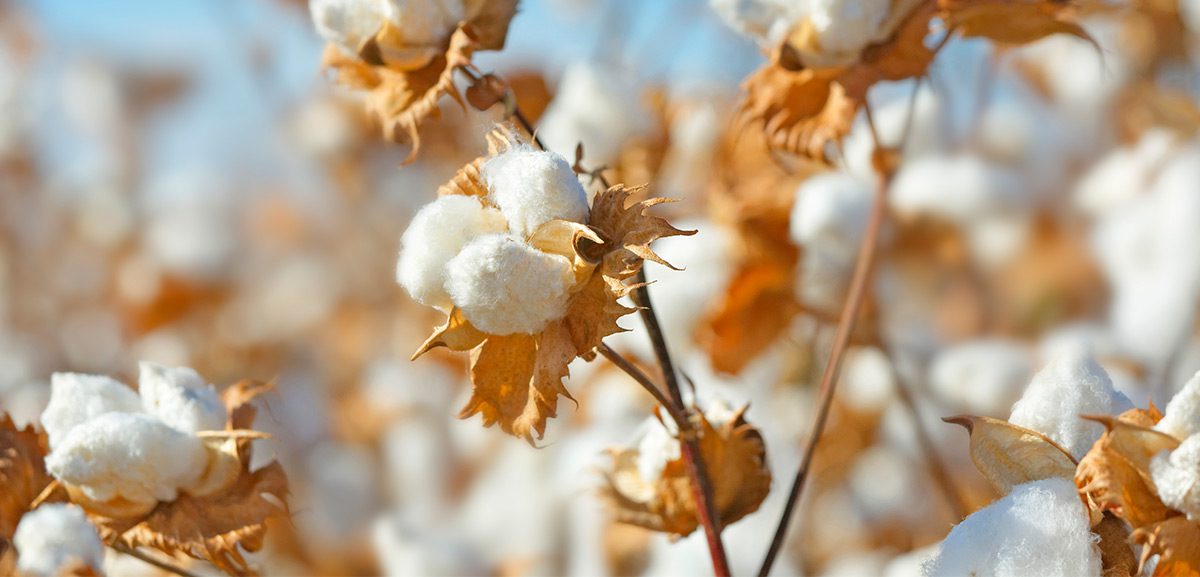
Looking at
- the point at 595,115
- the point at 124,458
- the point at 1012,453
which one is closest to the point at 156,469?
the point at 124,458

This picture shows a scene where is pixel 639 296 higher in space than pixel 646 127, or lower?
higher

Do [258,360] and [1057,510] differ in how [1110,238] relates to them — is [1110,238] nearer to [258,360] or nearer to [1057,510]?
[1057,510]

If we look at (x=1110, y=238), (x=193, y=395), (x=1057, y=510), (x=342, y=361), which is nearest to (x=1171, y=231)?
(x=1110, y=238)

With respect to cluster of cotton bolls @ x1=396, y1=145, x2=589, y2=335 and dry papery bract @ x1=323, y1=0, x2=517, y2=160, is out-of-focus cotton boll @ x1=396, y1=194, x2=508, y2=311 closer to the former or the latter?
cluster of cotton bolls @ x1=396, y1=145, x2=589, y2=335

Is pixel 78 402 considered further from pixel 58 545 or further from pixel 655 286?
pixel 655 286

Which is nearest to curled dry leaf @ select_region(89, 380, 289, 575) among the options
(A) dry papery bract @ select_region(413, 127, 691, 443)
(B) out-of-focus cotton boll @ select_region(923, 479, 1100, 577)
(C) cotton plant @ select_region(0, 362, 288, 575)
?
(C) cotton plant @ select_region(0, 362, 288, 575)
